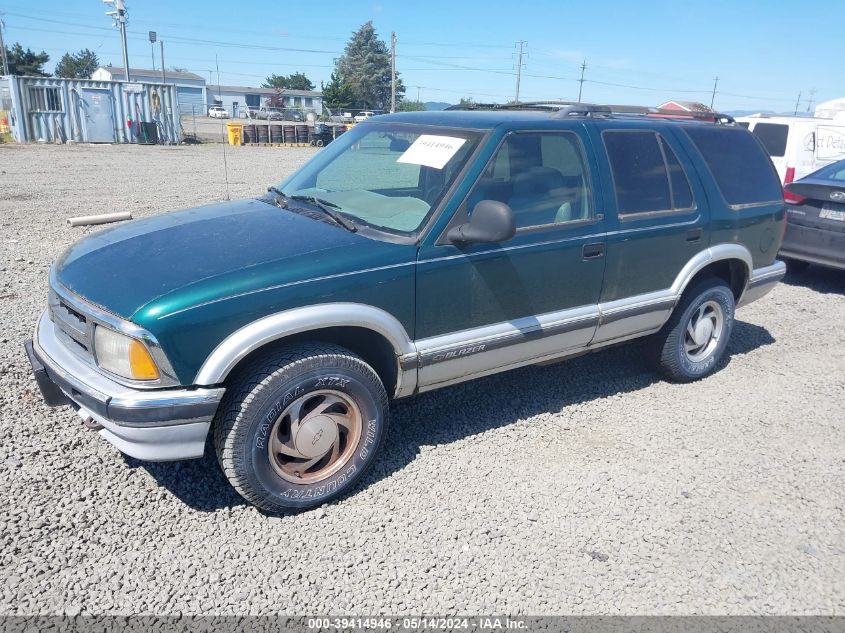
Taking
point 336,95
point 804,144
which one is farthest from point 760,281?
point 336,95

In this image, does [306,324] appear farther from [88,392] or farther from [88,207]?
[88,207]

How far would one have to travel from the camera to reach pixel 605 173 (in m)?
4.02

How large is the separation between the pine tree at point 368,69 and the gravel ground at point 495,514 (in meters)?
78.7

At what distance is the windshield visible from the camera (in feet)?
11.7

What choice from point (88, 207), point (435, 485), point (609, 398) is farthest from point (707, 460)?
point (88, 207)

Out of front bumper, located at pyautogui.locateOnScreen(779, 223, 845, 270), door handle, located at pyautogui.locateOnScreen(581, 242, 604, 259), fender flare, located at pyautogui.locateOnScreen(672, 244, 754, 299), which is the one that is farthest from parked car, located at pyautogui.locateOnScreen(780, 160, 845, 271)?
door handle, located at pyautogui.locateOnScreen(581, 242, 604, 259)

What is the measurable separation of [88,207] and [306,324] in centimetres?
1010

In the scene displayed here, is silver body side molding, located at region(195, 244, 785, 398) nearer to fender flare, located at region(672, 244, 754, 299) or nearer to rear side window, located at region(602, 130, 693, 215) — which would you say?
fender flare, located at region(672, 244, 754, 299)

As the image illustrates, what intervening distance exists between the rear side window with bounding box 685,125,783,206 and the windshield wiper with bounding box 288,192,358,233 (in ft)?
8.81

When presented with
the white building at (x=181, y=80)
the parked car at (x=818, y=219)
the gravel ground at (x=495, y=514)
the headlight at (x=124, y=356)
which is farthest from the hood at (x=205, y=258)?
the white building at (x=181, y=80)

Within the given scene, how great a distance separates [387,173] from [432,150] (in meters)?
0.39

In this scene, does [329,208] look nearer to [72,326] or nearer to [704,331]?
[72,326]

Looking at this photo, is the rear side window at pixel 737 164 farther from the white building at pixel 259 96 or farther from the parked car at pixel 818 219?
the white building at pixel 259 96

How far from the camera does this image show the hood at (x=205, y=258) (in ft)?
9.29
